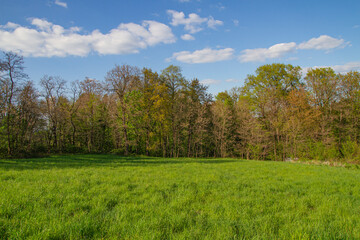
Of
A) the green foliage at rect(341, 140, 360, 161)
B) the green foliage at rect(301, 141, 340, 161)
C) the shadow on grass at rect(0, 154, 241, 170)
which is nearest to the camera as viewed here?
the shadow on grass at rect(0, 154, 241, 170)

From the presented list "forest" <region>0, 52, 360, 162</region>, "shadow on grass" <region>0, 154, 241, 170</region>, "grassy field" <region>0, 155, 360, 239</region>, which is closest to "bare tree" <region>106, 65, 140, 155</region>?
"forest" <region>0, 52, 360, 162</region>

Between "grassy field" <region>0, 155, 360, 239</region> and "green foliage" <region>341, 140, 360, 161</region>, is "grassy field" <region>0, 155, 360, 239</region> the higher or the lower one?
the higher one

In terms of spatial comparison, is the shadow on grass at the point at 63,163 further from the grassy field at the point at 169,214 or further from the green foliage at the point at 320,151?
the green foliage at the point at 320,151

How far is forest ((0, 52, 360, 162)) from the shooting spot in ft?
84.8

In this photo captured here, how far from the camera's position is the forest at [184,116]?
84.8 feet

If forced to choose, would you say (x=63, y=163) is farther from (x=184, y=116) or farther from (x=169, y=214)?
(x=184, y=116)

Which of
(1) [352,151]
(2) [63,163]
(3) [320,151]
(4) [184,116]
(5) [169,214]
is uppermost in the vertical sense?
(4) [184,116]

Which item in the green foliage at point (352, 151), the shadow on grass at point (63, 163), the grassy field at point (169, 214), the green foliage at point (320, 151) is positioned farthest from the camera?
the green foliage at point (320, 151)

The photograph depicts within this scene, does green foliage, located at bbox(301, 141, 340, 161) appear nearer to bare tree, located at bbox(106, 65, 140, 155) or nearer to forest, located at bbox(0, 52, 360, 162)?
forest, located at bbox(0, 52, 360, 162)

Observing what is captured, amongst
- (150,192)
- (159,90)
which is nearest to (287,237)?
(150,192)

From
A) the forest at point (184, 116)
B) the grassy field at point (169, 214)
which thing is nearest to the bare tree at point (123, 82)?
the forest at point (184, 116)

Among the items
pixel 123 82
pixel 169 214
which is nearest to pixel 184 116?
pixel 123 82

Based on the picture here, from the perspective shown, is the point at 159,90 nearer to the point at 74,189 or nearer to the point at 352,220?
the point at 74,189

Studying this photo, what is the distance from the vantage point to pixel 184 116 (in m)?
33.2
